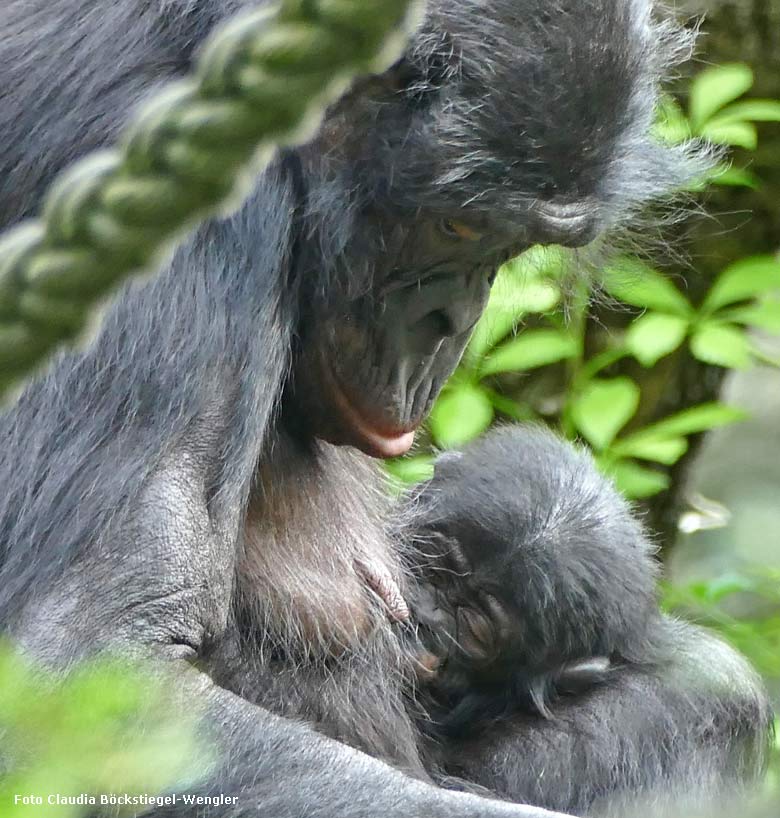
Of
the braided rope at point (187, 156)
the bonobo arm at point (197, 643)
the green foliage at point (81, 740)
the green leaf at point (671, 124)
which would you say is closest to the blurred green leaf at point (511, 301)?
the green leaf at point (671, 124)

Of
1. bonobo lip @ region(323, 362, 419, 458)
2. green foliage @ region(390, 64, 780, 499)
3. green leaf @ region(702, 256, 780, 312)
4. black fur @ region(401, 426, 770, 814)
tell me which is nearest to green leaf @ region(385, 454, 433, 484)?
green foliage @ region(390, 64, 780, 499)

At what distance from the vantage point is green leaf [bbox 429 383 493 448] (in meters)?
5.13

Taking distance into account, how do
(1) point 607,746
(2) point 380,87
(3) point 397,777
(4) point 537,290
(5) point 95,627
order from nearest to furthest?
(5) point 95,627
(3) point 397,777
(2) point 380,87
(1) point 607,746
(4) point 537,290

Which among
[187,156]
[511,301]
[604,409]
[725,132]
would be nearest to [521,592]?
[511,301]

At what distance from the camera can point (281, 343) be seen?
10.8ft

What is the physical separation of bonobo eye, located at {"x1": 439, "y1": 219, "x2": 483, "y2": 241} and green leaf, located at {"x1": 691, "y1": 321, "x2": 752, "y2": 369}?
1.84m

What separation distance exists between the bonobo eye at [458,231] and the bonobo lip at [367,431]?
1.37 feet

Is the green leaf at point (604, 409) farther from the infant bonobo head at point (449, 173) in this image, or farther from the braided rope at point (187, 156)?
the braided rope at point (187, 156)

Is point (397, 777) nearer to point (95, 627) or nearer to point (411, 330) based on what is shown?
point (95, 627)

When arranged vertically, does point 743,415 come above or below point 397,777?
below

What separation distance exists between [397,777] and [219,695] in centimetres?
41

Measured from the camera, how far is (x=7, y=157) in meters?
3.23

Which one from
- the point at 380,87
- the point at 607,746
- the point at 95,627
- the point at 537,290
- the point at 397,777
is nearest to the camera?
the point at 95,627

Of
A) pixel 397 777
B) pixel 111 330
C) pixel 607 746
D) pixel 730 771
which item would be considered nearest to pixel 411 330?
pixel 111 330
